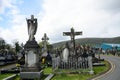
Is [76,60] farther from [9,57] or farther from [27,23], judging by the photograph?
[9,57]

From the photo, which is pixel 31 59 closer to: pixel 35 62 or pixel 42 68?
pixel 35 62

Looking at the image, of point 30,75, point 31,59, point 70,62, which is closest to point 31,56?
point 31,59

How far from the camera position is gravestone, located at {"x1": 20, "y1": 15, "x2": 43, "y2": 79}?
21.0 metres

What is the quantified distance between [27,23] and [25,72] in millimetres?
3845

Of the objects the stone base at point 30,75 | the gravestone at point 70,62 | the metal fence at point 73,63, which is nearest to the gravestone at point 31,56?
the stone base at point 30,75

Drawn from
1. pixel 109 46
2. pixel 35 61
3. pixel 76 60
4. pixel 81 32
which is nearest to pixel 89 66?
pixel 76 60

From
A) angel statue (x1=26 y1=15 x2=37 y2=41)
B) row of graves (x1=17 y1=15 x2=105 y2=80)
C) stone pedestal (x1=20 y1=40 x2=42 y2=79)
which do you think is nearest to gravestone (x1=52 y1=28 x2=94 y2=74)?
row of graves (x1=17 y1=15 x2=105 y2=80)

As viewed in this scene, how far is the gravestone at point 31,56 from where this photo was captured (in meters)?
21.0

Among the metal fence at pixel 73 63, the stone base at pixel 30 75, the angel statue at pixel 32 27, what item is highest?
the angel statue at pixel 32 27

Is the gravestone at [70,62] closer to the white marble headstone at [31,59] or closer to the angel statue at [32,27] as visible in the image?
the white marble headstone at [31,59]

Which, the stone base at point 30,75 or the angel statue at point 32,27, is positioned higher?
the angel statue at point 32,27

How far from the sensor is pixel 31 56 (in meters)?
22.0

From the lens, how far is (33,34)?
2225 cm

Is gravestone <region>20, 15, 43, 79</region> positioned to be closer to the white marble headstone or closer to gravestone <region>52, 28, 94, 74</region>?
the white marble headstone
